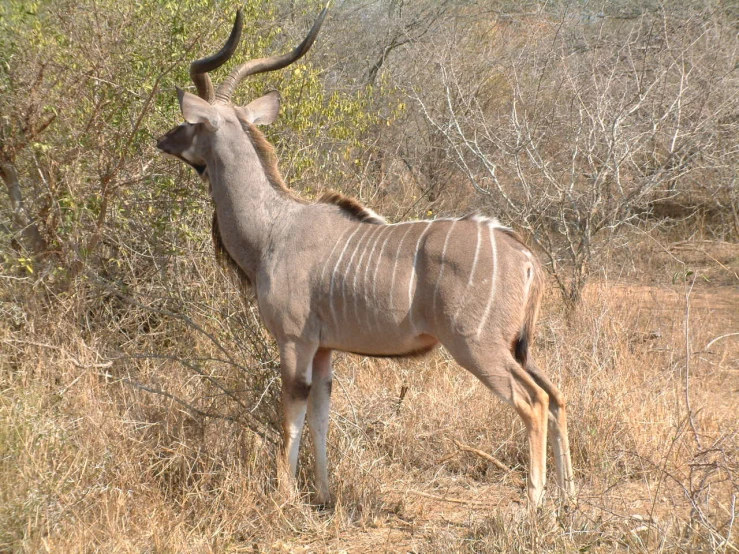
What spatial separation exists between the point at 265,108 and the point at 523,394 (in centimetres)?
183

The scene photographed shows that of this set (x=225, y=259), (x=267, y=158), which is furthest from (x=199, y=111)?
(x=225, y=259)

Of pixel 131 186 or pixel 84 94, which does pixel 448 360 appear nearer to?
pixel 131 186

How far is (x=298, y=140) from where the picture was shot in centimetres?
474

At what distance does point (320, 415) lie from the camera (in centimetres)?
350

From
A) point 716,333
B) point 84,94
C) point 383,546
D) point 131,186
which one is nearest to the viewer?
point 383,546

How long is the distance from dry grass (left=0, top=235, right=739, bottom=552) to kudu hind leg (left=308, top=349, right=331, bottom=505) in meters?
0.09

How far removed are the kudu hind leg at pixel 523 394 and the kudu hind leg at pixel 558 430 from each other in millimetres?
181

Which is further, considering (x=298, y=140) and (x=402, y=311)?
(x=298, y=140)

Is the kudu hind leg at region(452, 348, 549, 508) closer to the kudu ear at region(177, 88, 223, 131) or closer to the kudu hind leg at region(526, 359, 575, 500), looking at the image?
the kudu hind leg at region(526, 359, 575, 500)

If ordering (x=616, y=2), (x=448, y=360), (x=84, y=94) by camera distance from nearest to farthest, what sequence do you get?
1. (x=84, y=94)
2. (x=448, y=360)
3. (x=616, y=2)

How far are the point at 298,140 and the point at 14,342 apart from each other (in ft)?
6.06

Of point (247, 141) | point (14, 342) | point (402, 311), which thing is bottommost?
point (14, 342)

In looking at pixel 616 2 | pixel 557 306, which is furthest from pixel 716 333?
pixel 616 2

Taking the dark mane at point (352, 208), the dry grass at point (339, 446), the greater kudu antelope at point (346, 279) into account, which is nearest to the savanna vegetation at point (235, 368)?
the dry grass at point (339, 446)
